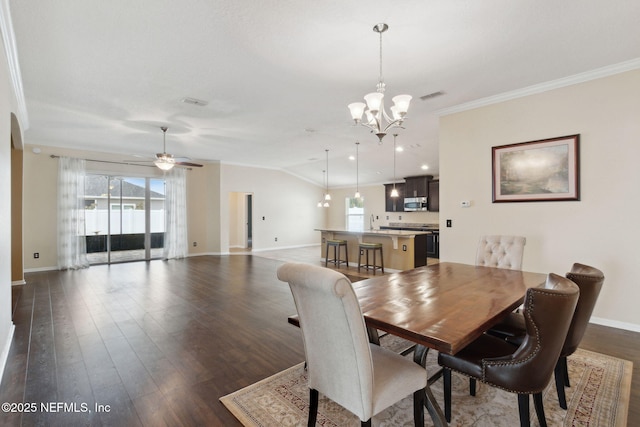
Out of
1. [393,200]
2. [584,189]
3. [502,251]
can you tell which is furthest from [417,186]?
[502,251]

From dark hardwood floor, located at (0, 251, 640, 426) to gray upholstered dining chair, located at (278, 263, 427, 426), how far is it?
813mm

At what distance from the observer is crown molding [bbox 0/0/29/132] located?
7.45ft

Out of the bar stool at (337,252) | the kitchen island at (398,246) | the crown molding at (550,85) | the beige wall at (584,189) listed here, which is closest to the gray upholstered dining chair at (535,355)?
the beige wall at (584,189)

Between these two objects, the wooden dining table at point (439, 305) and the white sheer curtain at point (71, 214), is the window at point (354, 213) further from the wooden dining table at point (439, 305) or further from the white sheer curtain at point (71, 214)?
the wooden dining table at point (439, 305)

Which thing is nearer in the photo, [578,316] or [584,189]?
[578,316]

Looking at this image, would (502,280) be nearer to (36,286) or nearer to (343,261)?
(343,261)

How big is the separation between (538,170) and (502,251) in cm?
144

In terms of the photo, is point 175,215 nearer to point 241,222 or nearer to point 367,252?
point 241,222

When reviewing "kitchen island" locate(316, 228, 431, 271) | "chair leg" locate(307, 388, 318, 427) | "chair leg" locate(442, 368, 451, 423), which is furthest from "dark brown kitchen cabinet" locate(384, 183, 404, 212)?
"chair leg" locate(307, 388, 318, 427)

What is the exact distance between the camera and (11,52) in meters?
2.80

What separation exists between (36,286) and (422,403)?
21.1 ft

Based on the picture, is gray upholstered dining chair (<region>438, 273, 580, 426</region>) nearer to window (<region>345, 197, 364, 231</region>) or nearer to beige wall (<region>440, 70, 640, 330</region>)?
beige wall (<region>440, 70, 640, 330</region>)

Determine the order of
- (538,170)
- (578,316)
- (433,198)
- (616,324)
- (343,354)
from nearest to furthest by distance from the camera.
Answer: (343,354) → (578,316) → (616,324) → (538,170) → (433,198)

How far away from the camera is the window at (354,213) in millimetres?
11211
